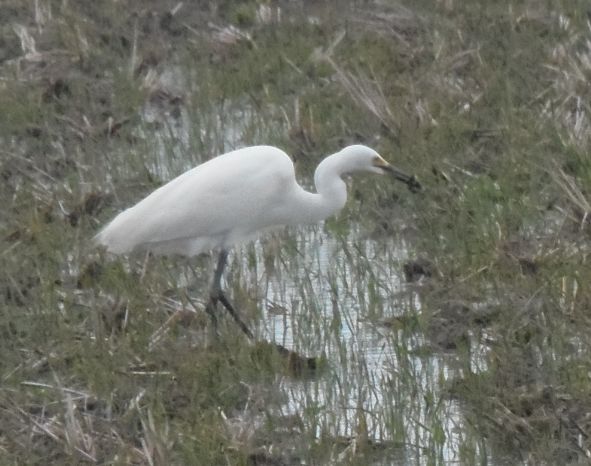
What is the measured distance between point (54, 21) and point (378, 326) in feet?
17.5

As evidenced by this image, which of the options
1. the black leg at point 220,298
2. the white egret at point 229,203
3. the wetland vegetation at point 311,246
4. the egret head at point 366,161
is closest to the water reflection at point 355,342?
the wetland vegetation at point 311,246

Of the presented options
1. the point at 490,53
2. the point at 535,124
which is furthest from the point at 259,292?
the point at 490,53

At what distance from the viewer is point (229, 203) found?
21.9ft

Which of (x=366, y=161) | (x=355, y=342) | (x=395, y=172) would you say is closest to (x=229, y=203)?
(x=366, y=161)

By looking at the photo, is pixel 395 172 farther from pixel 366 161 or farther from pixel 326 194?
pixel 326 194

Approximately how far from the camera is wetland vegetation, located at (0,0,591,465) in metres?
5.08

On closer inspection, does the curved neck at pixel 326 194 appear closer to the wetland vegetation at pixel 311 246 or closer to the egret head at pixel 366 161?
the egret head at pixel 366 161

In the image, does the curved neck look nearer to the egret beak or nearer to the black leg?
the egret beak

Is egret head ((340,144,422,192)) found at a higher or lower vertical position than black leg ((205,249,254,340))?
higher

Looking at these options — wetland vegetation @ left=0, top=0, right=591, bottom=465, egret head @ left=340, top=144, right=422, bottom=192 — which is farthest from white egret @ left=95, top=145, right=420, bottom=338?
wetland vegetation @ left=0, top=0, right=591, bottom=465

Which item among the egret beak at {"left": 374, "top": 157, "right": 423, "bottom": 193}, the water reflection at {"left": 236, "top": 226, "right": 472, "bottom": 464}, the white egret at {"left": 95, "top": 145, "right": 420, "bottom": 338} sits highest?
the egret beak at {"left": 374, "top": 157, "right": 423, "bottom": 193}

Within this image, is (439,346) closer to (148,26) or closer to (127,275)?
(127,275)

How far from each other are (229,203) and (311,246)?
774mm

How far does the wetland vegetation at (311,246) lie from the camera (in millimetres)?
5078
